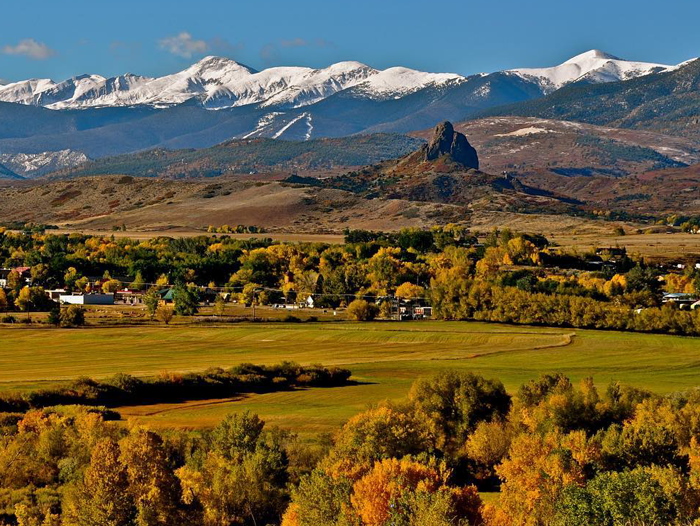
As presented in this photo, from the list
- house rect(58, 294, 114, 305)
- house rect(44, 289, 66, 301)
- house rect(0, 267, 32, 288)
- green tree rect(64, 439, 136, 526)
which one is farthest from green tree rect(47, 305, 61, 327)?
green tree rect(64, 439, 136, 526)

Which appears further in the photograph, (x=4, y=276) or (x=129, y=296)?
(x=4, y=276)

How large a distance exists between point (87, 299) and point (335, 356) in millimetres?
57597

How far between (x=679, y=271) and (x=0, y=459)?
5128 inches

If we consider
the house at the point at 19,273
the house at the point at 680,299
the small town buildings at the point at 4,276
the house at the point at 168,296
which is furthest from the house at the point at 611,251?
the small town buildings at the point at 4,276

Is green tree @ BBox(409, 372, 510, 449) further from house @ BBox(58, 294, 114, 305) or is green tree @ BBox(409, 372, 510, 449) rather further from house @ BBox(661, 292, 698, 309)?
house @ BBox(58, 294, 114, 305)

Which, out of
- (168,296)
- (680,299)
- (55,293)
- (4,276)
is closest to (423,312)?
(680,299)

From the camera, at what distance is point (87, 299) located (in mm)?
139375

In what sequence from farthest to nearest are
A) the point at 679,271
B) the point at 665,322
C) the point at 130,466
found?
the point at 679,271 < the point at 665,322 < the point at 130,466

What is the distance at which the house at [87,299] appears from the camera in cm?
13800

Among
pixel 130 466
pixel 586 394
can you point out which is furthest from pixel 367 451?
pixel 586 394

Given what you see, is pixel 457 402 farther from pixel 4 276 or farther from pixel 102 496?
pixel 4 276

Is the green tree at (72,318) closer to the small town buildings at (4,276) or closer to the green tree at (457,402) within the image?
the small town buildings at (4,276)

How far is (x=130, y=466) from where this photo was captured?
43.8m

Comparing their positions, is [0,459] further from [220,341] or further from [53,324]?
[53,324]
